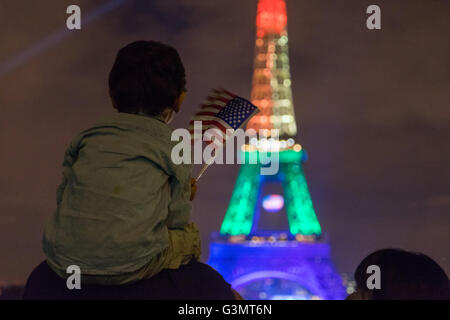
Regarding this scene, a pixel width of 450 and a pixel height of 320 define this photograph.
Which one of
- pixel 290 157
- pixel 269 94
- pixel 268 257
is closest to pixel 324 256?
pixel 268 257

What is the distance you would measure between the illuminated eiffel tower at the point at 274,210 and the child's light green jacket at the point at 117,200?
3616cm

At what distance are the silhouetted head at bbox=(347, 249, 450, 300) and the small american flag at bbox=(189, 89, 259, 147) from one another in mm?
1590

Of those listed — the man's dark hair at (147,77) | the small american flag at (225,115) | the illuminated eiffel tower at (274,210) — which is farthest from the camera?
the illuminated eiffel tower at (274,210)

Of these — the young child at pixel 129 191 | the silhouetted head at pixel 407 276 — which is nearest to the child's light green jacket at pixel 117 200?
the young child at pixel 129 191

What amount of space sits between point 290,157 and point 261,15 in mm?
10654

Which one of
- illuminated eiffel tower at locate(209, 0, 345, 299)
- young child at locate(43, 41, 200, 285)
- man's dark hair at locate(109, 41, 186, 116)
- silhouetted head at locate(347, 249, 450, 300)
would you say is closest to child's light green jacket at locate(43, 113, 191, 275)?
young child at locate(43, 41, 200, 285)

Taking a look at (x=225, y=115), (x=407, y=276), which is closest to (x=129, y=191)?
(x=407, y=276)

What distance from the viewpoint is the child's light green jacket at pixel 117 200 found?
8.66ft

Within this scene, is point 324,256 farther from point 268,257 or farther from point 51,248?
point 51,248

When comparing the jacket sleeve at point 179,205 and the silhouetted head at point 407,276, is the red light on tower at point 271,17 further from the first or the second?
the silhouetted head at point 407,276

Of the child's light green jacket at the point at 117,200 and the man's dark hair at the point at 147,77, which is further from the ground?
the man's dark hair at the point at 147,77

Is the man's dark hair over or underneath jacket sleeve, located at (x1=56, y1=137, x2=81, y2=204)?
over

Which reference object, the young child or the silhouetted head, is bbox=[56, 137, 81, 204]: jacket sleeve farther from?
the silhouetted head

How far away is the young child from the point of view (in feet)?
8.68
